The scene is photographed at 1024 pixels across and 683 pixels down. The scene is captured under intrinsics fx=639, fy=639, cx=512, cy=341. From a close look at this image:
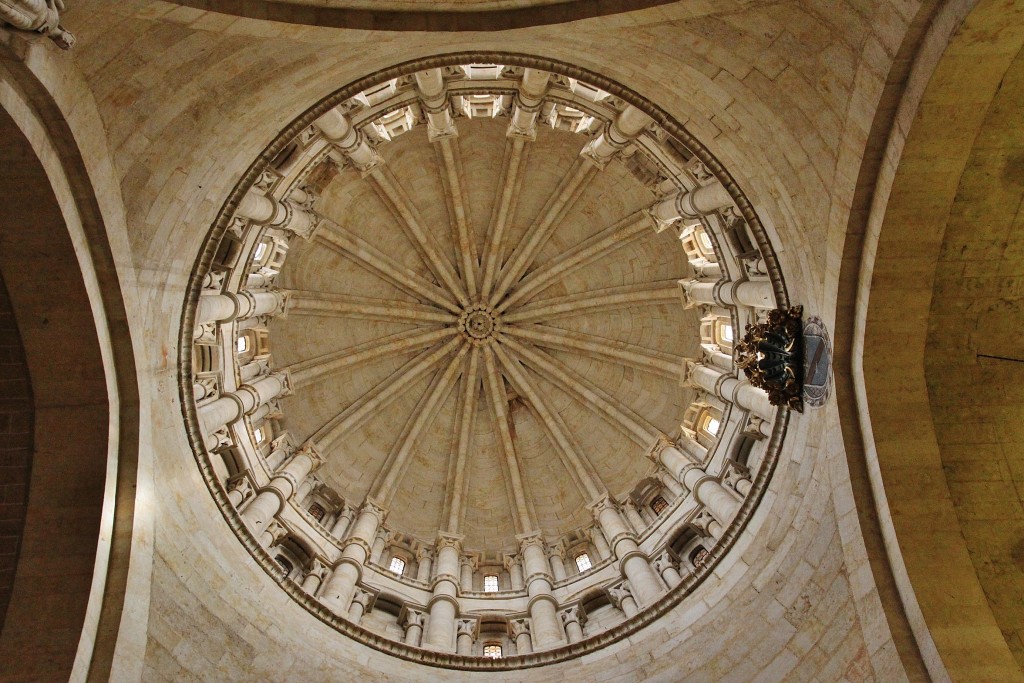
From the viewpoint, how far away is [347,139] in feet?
65.6

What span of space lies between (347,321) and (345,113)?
15.3 m

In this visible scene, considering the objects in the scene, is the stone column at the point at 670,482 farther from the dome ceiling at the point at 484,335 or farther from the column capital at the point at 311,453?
the column capital at the point at 311,453

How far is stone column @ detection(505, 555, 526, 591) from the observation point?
25.0 metres

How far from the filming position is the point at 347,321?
108 ft

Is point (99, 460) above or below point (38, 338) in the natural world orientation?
below

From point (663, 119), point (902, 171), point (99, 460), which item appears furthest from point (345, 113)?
point (902, 171)

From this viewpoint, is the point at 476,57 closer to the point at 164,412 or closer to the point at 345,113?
the point at 345,113

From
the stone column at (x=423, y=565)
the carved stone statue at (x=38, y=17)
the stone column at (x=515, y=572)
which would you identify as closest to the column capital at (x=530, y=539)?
the stone column at (x=515, y=572)

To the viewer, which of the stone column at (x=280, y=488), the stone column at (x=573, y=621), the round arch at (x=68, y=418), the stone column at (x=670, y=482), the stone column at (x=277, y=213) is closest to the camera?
the round arch at (x=68, y=418)

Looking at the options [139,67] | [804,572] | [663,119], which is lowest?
[804,572]

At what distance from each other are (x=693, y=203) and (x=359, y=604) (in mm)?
16334

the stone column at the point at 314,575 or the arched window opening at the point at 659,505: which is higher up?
the arched window opening at the point at 659,505

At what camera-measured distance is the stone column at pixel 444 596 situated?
20.3 meters

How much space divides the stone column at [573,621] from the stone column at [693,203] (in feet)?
44.4
